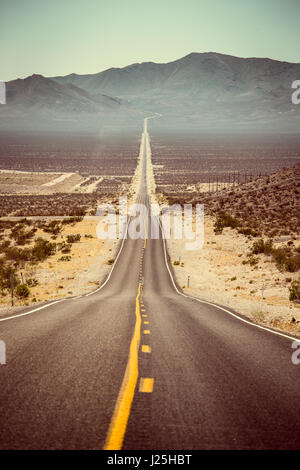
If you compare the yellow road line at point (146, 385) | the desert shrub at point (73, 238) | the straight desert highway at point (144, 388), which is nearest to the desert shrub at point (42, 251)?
the desert shrub at point (73, 238)

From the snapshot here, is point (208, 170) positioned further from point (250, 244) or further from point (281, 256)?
point (281, 256)

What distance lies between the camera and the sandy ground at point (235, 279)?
18.0 m

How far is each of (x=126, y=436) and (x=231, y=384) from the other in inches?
91.9

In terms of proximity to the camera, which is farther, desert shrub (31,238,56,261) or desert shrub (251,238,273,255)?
desert shrub (31,238,56,261)

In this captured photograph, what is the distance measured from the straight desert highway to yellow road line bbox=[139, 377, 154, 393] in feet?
0.06

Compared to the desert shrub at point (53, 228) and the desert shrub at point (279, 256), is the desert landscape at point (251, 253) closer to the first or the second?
the desert shrub at point (279, 256)

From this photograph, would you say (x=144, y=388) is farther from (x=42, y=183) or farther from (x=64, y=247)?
(x=42, y=183)

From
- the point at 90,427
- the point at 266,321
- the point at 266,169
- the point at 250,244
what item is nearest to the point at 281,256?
the point at 250,244

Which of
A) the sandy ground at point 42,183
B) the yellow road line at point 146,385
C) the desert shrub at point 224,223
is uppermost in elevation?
the sandy ground at point 42,183

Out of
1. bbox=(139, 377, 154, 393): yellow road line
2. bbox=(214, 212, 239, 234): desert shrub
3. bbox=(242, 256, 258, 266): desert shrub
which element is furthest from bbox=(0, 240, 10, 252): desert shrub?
bbox=(139, 377, 154, 393): yellow road line

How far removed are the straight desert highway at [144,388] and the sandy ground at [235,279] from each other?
7163 mm

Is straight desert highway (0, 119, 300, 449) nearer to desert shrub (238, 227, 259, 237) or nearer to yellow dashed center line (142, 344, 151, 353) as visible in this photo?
yellow dashed center line (142, 344, 151, 353)

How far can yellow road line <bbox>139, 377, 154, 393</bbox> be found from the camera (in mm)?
5496

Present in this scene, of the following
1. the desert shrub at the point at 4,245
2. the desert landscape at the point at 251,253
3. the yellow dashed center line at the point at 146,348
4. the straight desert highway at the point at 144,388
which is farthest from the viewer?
the desert shrub at the point at 4,245
